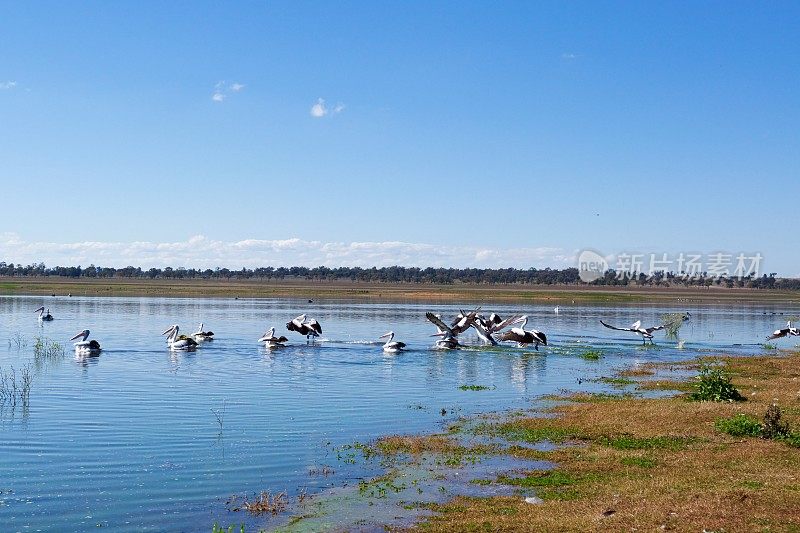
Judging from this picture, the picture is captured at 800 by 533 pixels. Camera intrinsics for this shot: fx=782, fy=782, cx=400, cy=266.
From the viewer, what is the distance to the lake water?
1195 centimetres

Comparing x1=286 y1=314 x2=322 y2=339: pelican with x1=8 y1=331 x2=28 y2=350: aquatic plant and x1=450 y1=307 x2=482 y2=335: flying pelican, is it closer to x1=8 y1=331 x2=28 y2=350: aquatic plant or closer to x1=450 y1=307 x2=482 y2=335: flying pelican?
x1=450 y1=307 x2=482 y2=335: flying pelican

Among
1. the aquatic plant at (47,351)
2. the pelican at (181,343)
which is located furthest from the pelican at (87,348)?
the pelican at (181,343)

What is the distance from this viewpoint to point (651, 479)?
1178 cm

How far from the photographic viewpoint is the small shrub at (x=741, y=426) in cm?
1463

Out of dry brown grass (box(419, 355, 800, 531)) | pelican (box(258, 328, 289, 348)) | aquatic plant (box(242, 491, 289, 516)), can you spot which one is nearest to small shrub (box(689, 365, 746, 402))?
dry brown grass (box(419, 355, 800, 531))

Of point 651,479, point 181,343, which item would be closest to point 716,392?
point 651,479

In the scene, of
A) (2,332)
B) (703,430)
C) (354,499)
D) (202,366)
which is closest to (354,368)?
(202,366)

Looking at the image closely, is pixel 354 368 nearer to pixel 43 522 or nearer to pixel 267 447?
pixel 267 447

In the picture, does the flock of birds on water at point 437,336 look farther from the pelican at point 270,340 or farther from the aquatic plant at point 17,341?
the aquatic plant at point 17,341

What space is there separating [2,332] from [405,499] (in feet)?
118

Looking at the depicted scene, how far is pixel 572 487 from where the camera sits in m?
11.7

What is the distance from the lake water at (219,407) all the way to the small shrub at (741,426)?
594 cm

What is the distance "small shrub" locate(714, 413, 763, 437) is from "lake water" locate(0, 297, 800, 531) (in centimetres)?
594

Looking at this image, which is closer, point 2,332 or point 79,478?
point 79,478
